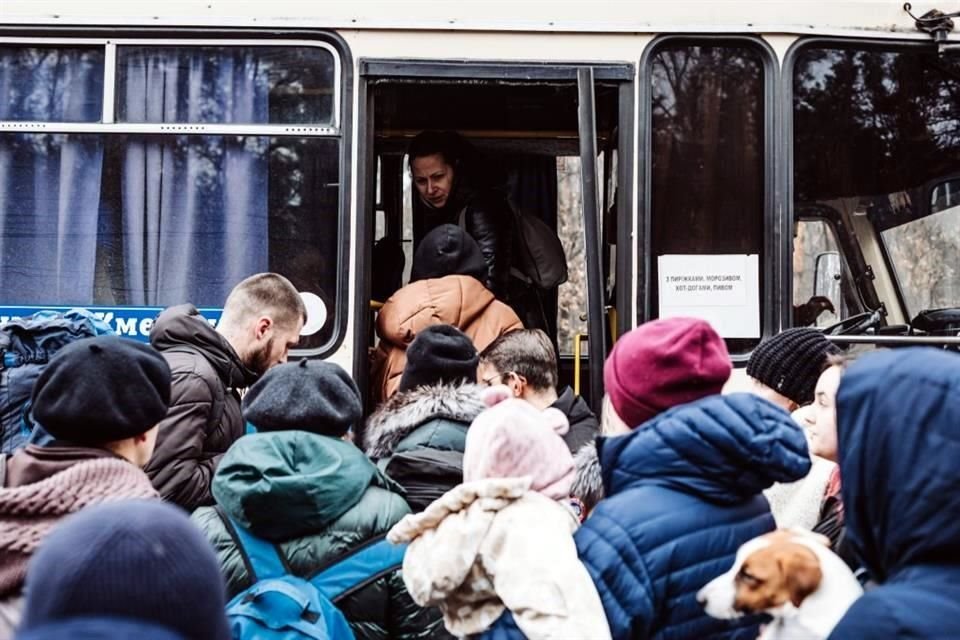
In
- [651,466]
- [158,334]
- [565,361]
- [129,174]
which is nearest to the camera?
[651,466]

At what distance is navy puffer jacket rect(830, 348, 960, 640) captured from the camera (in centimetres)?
186

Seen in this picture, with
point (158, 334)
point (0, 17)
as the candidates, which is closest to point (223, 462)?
point (158, 334)

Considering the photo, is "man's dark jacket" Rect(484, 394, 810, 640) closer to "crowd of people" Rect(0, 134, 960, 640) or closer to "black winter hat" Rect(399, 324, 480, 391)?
"crowd of people" Rect(0, 134, 960, 640)

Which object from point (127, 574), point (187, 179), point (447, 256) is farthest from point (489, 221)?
point (127, 574)

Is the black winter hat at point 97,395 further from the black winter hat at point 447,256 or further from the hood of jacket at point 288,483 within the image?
the black winter hat at point 447,256

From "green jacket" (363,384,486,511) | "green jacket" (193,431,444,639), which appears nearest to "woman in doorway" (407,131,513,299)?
"green jacket" (363,384,486,511)

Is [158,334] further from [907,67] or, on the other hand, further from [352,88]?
[907,67]

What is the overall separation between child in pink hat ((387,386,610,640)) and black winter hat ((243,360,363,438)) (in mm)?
473

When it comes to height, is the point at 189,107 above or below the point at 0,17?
below

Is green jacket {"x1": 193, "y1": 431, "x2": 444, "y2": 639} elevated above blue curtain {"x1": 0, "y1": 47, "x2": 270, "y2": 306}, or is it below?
below

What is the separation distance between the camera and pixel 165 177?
15.3 ft

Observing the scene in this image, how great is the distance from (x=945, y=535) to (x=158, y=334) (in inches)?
103

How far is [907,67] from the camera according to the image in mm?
4797

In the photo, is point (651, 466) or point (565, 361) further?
point (565, 361)
